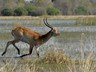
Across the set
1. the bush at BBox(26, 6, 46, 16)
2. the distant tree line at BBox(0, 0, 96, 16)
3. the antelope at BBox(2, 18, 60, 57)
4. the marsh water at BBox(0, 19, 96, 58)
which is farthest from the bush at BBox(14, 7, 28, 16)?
the antelope at BBox(2, 18, 60, 57)

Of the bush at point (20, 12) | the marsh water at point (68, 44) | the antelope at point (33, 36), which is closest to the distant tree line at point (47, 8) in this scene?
the bush at point (20, 12)

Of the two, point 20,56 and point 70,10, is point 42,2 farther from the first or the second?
point 20,56

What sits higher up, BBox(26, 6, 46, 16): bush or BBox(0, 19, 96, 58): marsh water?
BBox(0, 19, 96, 58): marsh water

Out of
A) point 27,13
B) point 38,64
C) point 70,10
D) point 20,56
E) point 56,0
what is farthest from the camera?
point 56,0

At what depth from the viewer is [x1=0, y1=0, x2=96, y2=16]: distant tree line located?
202 feet

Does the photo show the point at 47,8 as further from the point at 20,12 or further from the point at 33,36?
the point at 33,36

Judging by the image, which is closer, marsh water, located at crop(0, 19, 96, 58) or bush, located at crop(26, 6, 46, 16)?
marsh water, located at crop(0, 19, 96, 58)

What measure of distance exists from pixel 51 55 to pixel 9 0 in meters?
71.7

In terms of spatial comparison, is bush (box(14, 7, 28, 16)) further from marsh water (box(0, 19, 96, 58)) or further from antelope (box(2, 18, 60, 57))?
antelope (box(2, 18, 60, 57))

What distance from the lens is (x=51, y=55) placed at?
13234 mm

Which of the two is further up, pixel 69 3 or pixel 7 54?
pixel 7 54

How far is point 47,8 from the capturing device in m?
66.6

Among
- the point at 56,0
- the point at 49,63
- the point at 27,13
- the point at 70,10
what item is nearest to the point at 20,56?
the point at 49,63

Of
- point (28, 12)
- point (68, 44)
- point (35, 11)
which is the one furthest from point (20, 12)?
point (68, 44)
